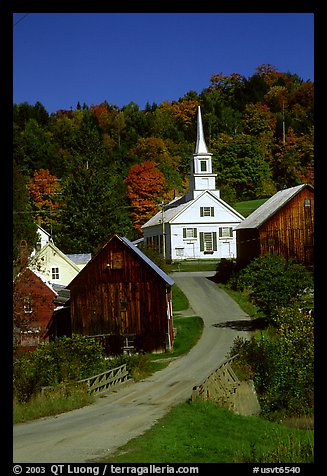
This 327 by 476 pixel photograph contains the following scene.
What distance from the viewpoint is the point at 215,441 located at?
8344 millimetres

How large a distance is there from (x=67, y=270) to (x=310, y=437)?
31.9 feet

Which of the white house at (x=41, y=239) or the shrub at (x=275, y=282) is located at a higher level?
the white house at (x=41, y=239)

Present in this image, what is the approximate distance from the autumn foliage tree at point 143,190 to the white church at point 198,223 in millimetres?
357

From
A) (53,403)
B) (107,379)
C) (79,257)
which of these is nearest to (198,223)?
(79,257)

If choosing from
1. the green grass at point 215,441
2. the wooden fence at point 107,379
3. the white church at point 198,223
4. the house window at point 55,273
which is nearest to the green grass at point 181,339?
the wooden fence at point 107,379

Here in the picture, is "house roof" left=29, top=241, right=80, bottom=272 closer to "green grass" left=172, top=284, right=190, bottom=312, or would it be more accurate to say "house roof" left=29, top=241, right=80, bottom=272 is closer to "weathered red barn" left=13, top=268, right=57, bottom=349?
"weathered red barn" left=13, top=268, right=57, bottom=349

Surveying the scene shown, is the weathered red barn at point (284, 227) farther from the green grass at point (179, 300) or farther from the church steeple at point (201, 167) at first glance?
the church steeple at point (201, 167)

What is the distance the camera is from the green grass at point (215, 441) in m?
7.16

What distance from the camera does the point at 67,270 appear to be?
1628 centimetres

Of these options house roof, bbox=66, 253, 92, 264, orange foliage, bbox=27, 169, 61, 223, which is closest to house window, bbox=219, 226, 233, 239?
house roof, bbox=66, 253, 92, 264

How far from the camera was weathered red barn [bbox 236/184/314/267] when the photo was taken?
510 inches

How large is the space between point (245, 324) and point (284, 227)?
2612 mm

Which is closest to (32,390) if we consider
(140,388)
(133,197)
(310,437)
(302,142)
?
(140,388)

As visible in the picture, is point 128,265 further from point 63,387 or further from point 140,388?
point 63,387
